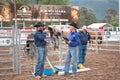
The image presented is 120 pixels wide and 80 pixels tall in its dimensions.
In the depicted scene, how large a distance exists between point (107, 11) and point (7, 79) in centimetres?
9913

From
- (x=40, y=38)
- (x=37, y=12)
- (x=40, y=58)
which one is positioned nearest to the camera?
(x=40, y=38)

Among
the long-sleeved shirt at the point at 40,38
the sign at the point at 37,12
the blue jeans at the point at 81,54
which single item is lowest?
the blue jeans at the point at 81,54

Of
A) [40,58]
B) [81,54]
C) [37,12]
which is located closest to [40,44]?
[40,58]

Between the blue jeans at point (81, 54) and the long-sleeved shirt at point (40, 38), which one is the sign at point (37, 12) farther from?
the long-sleeved shirt at point (40, 38)

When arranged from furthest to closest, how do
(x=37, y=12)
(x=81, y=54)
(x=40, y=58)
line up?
1. (x=37, y=12)
2. (x=81, y=54)
3. (x=40, y=58)

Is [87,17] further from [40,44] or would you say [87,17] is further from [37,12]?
[40,44]

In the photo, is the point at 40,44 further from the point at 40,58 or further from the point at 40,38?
the point at 40,58

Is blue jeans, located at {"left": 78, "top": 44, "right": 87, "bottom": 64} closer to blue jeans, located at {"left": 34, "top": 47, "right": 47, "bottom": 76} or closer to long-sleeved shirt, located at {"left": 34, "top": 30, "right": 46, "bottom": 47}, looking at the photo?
blue jeans, located at {"left": 34, "top": 47, "right": 47, "bottom": 76}

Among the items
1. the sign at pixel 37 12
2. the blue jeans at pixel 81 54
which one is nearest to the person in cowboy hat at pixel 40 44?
the blue jeans at pixel 81 54

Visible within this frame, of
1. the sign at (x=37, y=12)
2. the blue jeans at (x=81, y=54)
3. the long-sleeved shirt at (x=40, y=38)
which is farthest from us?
the sign at (x=37, y=12)

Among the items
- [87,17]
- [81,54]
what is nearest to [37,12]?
[81,54]

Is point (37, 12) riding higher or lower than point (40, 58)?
higher

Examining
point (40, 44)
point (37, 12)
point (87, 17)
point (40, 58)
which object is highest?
point (87, 17)

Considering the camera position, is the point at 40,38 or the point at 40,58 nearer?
the point at 40,38
